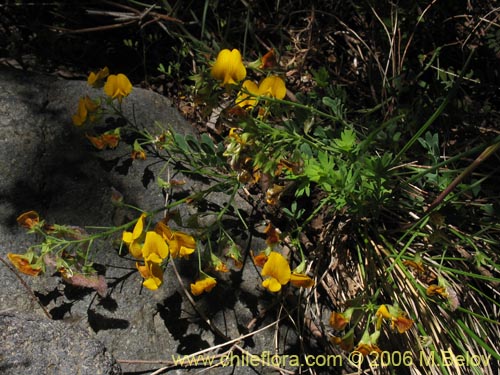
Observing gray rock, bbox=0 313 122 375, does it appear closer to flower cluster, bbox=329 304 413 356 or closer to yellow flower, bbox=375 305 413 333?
flower cluster, bbox=329 304 413 356

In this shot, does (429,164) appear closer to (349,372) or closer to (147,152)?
(349,372)

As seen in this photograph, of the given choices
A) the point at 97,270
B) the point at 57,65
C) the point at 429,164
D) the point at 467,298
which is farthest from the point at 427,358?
the point at 57,65

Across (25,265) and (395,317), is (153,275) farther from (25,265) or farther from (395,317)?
(395,317)

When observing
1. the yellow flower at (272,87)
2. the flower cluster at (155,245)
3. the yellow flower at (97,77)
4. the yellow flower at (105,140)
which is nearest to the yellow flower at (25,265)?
the flower cluster at (155,245)

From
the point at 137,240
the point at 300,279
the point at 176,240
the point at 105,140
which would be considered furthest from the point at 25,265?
the point at 300,279

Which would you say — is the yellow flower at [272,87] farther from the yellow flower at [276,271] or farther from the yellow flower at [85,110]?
the yellow flower at [85,110]

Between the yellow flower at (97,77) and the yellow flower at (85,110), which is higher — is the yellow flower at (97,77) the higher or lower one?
the higher one
